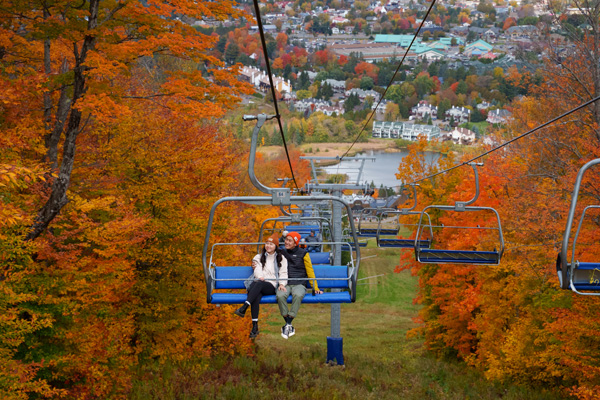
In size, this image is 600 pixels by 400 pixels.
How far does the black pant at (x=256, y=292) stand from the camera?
374 inches

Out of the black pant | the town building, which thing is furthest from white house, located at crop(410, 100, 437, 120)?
the black pant

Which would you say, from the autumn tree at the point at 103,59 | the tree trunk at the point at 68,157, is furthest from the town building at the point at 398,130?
the tree trunk at the point at 68,157

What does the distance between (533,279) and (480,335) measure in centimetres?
612

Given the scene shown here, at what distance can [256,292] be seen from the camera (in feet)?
31.4

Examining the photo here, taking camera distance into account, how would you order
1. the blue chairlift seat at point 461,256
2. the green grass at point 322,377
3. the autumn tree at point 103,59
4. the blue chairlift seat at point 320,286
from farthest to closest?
the green grass at point 322,377 → the blue chairlift seat at point 461,256 → the autumn tree at point 103,59 → the blue chairlift seat at point 320,286

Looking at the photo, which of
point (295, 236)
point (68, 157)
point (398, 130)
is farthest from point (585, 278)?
point (398, 130)

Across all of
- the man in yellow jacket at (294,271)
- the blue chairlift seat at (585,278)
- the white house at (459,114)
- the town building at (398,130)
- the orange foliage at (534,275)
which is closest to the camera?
the blue chairlift seat at (585,278)

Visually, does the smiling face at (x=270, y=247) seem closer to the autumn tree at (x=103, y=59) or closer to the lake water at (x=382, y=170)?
the autumn tree at (x=103, y=59)

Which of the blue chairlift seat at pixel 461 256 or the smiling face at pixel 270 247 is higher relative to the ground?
the smiling face at pixel 270 247

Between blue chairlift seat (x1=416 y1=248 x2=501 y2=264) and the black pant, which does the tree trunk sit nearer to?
the black pant

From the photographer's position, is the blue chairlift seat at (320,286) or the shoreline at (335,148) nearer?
the blue chairlift seat at (320,286)

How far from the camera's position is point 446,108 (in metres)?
173

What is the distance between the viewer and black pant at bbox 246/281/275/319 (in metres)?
9.51

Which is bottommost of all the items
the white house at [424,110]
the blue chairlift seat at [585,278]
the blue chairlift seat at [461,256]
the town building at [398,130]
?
the town building at [398,130]
